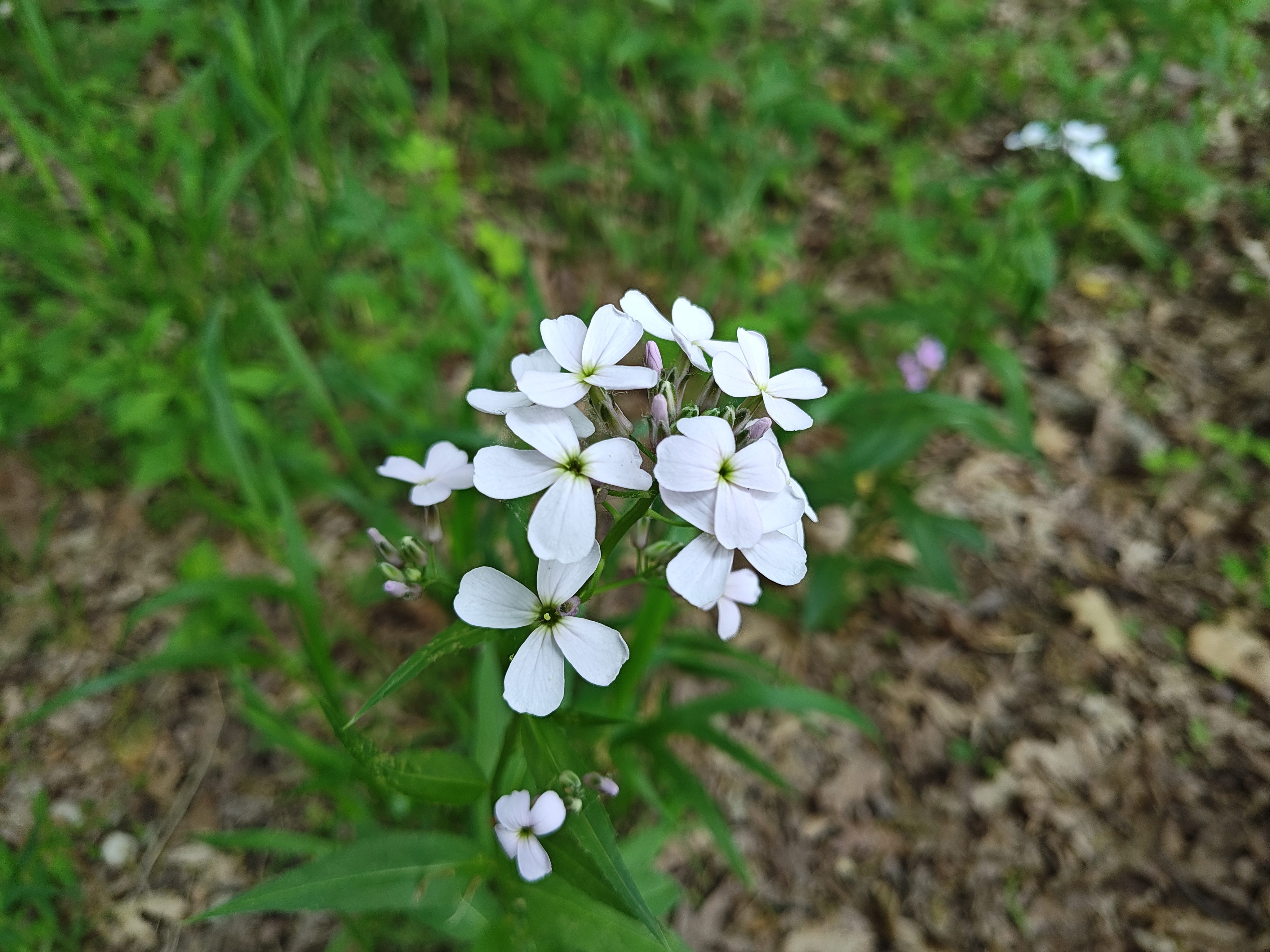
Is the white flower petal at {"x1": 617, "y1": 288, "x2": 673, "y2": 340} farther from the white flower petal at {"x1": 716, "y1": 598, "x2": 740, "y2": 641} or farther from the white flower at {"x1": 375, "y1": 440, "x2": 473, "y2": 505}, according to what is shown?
the white flower petal at {"x1": 716, "y1": 598, "x2": 740, "y2": 641}

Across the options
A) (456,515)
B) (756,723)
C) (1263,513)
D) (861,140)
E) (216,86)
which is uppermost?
(216,86)

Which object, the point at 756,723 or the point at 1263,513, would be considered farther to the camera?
the point at 1263,513

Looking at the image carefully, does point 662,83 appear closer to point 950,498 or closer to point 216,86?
point 216,86

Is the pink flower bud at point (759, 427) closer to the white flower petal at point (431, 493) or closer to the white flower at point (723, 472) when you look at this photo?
the white flower at point (723, 472)

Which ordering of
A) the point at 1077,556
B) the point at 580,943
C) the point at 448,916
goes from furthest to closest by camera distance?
the point at 1077,556 → the point at 448,916 → the point at 580,943

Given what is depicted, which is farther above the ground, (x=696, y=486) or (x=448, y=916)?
(x=696, y=486)

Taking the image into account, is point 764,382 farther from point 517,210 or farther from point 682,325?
point 517,210

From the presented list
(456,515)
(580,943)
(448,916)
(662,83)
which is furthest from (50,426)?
(662,83)
